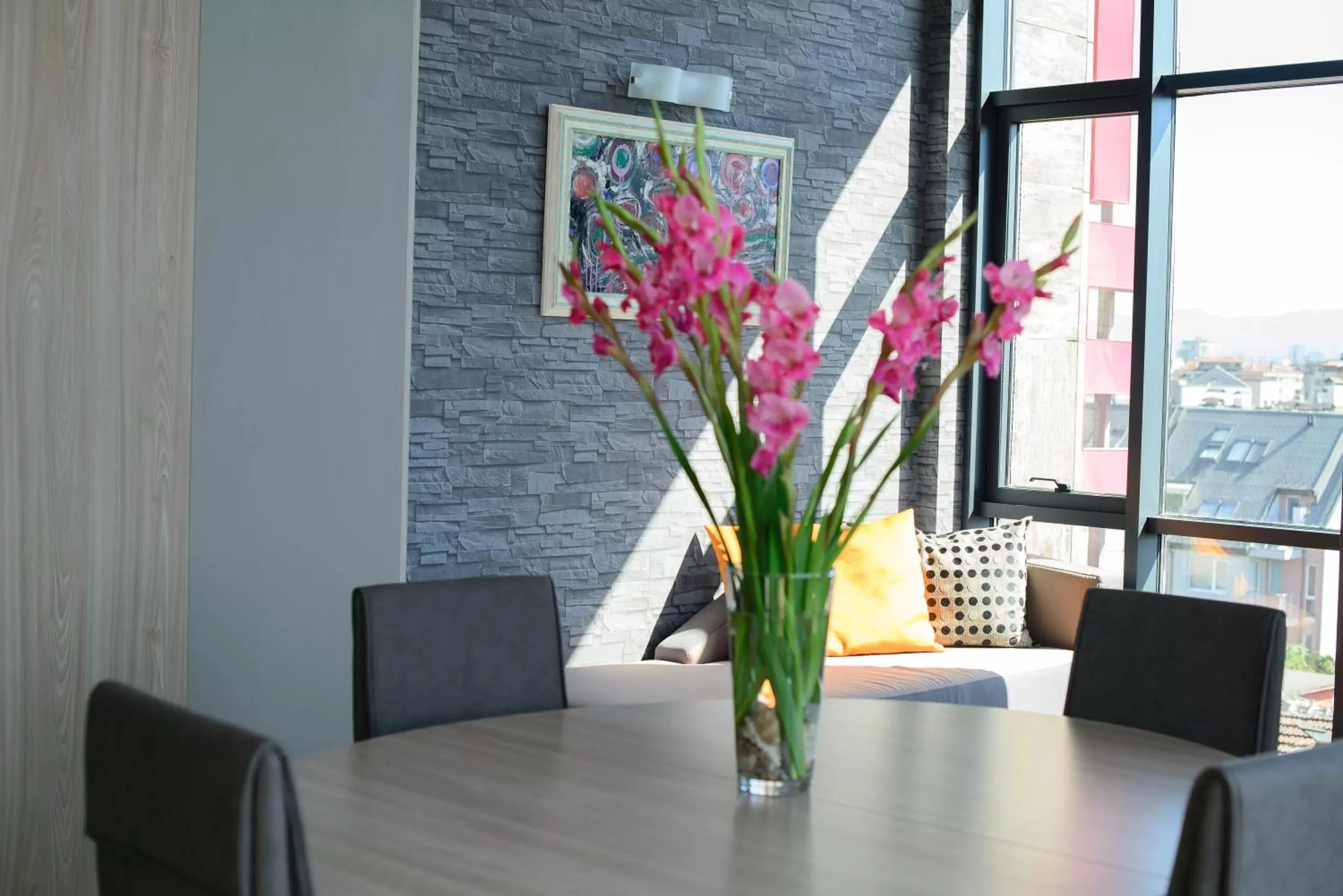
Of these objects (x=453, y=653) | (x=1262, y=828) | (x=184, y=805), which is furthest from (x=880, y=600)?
(x=184, y=805)

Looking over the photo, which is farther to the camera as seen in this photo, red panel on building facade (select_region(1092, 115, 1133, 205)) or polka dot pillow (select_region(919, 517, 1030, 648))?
red panel on building facade (select_region(1092, 115, 1133, 205))

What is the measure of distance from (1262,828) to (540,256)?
3292 mm

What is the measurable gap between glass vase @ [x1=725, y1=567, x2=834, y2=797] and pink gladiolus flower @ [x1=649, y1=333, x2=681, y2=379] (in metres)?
0.28

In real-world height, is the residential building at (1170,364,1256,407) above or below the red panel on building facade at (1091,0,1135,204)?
below

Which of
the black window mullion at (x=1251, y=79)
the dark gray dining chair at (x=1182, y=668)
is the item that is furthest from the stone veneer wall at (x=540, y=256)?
the dark gray dining chair at (x=1182, y=668)

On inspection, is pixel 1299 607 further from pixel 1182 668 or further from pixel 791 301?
pixel 791 301

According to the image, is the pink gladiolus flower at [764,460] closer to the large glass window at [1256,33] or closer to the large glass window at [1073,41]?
the large glass window at [1256,33]

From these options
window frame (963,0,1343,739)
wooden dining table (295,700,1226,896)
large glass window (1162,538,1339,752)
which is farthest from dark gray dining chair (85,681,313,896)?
window frame (963,0,1343,739)

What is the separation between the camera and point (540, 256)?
13.9 feet

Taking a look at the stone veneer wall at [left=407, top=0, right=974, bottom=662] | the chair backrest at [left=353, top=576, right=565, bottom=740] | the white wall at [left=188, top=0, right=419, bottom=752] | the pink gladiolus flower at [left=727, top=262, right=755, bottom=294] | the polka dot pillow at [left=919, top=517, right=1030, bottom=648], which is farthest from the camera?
the polka dot pillow at [left=919, top=517, right=1030, bottom=648]

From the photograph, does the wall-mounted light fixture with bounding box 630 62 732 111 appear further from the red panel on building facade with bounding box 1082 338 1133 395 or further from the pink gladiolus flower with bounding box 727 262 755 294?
the pink gladiolus flower with bounding box 727 262 755 294

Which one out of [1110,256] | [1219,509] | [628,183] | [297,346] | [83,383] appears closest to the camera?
[83,383]

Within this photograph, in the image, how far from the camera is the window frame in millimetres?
4746

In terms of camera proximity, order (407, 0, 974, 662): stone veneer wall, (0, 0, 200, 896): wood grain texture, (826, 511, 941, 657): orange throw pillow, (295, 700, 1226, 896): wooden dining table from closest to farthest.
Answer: (295, 700, 1226, 896): wooden dining table, (0, 0, 200, 896): wood grain texture, (407, 0, 974, 662): stone veneer wall, (826, 511, 941, 657): orange throw pillow
